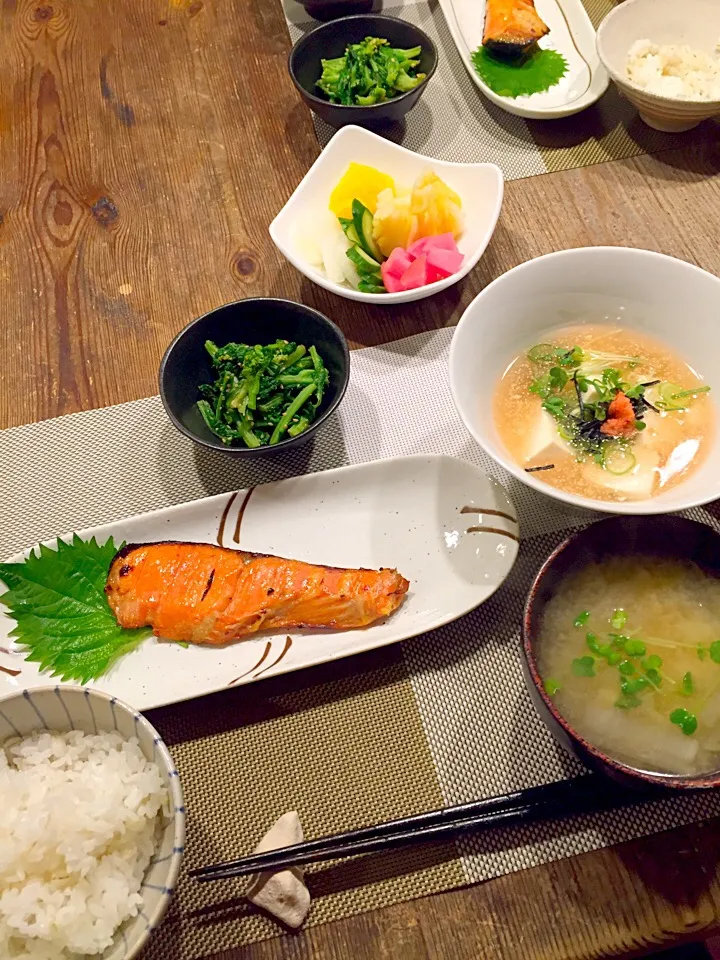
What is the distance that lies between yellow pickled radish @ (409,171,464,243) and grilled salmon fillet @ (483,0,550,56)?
650 millimetres

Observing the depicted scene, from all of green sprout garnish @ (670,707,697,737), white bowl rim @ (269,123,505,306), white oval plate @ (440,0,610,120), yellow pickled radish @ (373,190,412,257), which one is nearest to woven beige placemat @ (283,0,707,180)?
white oval plate @ (440,0,610,120)

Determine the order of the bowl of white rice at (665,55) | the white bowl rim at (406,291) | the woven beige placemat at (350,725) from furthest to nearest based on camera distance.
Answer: the bowl of white rice at (665,55), the white bowl rim at (406,291), the woven beige placemat at (350,725)

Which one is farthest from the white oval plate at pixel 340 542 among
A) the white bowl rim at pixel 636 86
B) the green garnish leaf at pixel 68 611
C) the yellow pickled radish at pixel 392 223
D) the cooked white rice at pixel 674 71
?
the cooked white rice at pixel 674 71

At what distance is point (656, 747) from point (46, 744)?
2.98ft

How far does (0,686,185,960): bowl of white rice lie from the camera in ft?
3.15

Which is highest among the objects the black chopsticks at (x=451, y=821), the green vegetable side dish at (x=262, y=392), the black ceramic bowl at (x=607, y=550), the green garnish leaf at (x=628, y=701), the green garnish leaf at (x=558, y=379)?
the green vegetable side dish at (x=262, y=392)

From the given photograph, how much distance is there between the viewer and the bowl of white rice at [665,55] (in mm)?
1893

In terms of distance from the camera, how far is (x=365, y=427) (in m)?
1.62

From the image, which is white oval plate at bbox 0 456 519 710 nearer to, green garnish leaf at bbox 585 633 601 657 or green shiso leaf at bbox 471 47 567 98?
green garnish leaf at bbox 585 633 601 657

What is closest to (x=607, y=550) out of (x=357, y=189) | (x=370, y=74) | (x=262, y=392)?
(x=262, y=392)

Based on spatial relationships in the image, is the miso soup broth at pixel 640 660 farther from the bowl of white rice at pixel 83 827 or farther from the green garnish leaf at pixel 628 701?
the bowl of white rice at pixel 83 827

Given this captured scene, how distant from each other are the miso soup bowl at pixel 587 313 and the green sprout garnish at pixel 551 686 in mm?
331

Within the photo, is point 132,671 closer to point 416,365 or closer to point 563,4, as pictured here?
point 416,365

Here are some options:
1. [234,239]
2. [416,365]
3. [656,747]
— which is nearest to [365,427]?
[416,365]
